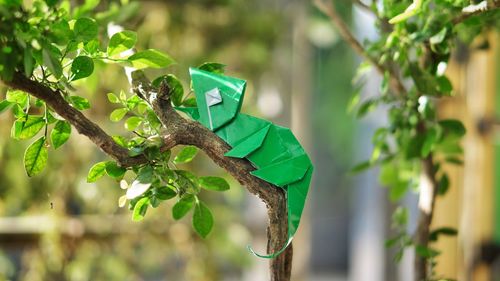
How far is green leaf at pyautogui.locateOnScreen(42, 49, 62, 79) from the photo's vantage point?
1.79 feet

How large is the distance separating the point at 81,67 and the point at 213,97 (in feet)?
0.37

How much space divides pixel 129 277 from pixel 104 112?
0.38 meters

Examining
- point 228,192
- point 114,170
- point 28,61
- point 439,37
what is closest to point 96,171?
point 114,170

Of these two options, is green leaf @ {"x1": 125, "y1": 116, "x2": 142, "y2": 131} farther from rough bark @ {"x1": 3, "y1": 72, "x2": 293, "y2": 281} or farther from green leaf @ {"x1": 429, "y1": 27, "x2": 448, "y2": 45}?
green leaf @ {"x1": 429, "y1": 27, "x2": 448, "y2": 45}

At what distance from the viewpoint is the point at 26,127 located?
0.64 m

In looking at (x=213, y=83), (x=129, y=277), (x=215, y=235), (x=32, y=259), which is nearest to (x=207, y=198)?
(x=215, y=235)

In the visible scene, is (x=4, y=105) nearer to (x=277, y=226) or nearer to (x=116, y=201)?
(x=277, y=226)

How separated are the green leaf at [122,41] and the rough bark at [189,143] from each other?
0.05 meters

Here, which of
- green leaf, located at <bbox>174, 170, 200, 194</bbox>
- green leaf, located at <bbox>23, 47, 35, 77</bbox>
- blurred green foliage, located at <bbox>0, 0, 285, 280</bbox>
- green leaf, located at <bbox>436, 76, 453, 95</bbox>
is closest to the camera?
green leaf, located at <bbox>23, 47, 35, 77</bbox>

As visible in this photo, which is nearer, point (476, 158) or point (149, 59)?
point (149, 59)

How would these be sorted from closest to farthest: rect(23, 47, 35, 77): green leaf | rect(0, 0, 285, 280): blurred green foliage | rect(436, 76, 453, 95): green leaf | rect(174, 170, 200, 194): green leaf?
rect(23, 47, 35, 77): green leaf, rect(174, 170, 200, 194): green leaf, rect(436, 76, 453, 95): green leaf, rect(0, 0, 285, 280): blurred green foliage

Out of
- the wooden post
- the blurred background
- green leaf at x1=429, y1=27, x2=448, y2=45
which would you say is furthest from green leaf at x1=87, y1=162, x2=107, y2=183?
the wooden post

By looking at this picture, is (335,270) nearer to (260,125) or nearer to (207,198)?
(207,198)

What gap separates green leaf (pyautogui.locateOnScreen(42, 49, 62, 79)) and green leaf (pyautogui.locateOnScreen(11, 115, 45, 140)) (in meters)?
0.09
